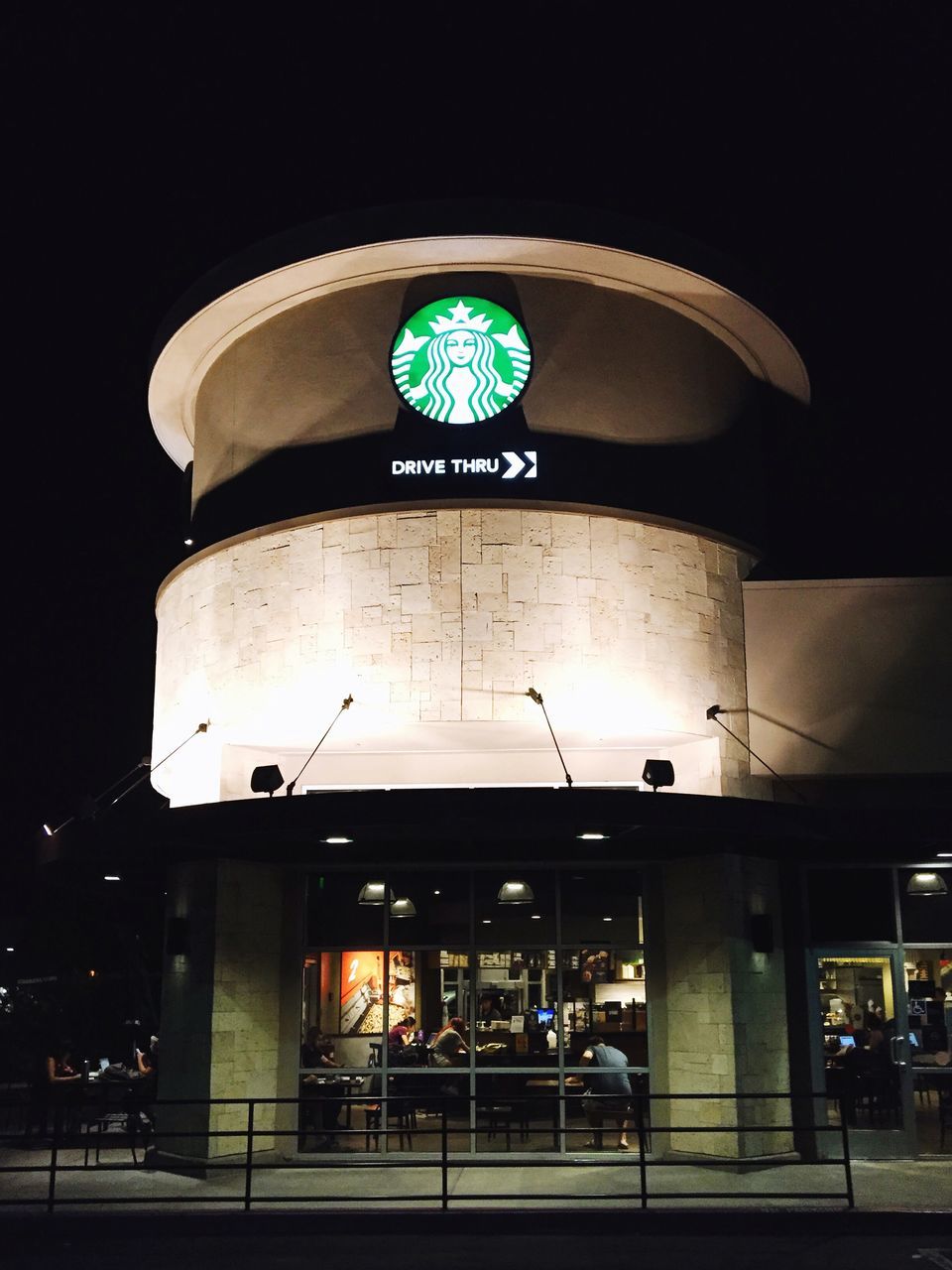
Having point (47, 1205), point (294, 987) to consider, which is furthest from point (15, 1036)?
point (47, 1205)

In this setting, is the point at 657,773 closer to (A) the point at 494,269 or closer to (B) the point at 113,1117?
(A) the point at 494,269

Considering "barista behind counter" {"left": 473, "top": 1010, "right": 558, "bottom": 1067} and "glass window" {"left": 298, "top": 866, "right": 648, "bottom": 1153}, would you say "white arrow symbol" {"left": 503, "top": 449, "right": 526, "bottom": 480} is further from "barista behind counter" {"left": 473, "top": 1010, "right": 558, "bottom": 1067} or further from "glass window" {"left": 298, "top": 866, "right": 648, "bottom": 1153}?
"barista behind counter" {"left": 473, "top": 1010, "right": 558, "bottom": 1067}

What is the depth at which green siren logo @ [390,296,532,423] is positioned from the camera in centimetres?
1528

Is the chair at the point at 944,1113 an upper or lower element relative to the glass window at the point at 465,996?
lower

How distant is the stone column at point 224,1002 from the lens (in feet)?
46.3

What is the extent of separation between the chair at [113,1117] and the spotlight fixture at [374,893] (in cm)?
338

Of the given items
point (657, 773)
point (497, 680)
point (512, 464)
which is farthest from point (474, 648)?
point (657, 773)

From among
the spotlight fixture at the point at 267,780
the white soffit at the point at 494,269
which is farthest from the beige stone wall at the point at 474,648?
the white soffit at the point at 494,269

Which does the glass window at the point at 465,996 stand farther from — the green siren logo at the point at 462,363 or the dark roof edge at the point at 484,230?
the dark roof edge at the point at 484,230

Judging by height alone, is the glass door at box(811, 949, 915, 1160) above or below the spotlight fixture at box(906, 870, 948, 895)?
below

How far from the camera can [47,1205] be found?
36.6 ft

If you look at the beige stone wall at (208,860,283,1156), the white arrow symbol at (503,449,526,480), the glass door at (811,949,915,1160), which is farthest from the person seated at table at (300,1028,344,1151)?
the white arrow symbol at (503,449,526,480)

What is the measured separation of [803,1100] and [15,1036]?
30207mm

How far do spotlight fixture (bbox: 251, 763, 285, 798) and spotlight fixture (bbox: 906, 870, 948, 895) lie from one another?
772 centimetres
